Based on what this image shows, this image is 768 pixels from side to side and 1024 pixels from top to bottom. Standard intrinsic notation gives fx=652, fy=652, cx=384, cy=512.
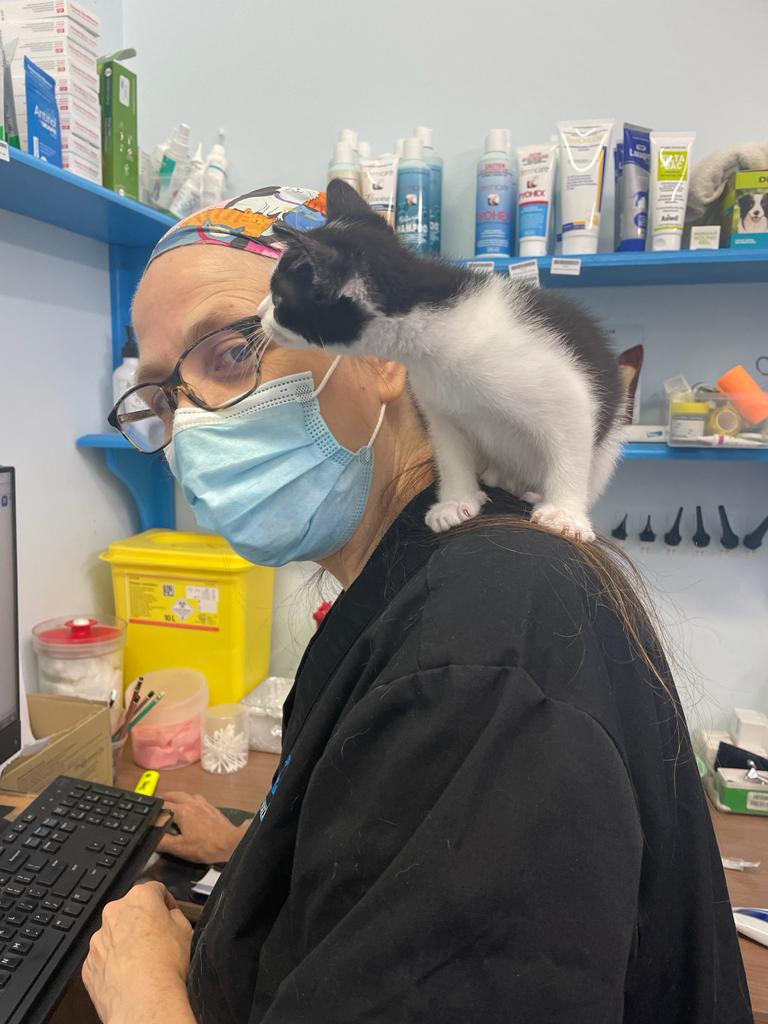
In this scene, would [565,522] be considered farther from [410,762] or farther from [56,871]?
[56,871]

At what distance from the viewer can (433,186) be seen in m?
1.37

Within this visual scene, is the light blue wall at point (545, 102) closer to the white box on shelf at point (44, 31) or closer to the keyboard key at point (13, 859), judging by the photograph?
the white box on shelf at point (44, 31)

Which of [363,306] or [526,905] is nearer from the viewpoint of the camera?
[526,905]

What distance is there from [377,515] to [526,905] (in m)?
0.44

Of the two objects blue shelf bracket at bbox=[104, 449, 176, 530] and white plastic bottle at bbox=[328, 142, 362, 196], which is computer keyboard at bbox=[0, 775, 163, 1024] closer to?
blue shelf bracket at bbox=[104, 449, 176, 530]

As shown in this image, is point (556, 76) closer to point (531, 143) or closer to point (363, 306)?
point (531, 143)

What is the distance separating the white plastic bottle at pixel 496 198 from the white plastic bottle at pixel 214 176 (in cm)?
60

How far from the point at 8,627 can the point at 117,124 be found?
99cm

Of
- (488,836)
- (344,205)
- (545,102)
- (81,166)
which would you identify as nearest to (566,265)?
(545,102)

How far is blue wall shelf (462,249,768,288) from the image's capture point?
1174 millimetres

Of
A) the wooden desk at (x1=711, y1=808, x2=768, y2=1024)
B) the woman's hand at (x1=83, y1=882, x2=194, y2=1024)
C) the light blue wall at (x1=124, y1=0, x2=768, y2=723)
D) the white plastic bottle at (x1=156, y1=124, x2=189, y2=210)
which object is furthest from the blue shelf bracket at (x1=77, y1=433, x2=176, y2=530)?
the wooden desk at (x1=711, y1=808, x2=768, y2=1024)

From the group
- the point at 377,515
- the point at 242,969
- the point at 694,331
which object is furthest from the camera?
the point at 694,331

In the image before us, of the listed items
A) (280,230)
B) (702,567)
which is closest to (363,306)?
(280,230)

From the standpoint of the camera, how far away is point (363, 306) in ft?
2.03
